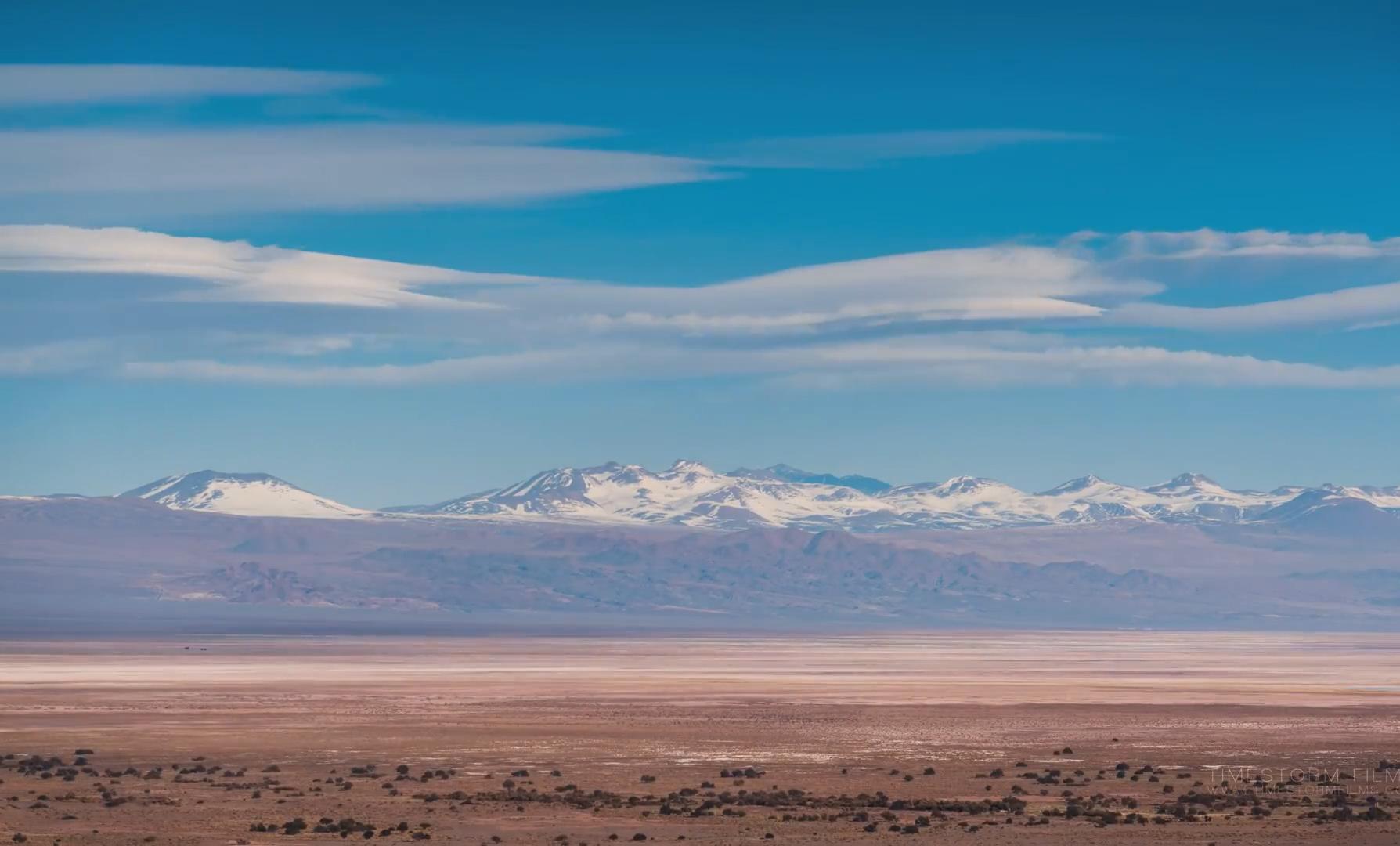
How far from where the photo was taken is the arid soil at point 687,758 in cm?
4753

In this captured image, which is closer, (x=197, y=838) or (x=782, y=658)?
(x=197, y=838)

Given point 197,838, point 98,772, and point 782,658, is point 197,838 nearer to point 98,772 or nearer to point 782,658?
point 98,772

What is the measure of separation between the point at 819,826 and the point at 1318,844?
11.2 m

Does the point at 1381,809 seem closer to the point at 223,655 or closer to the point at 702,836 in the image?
the point at 702,836

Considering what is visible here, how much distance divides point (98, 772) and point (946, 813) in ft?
82.7

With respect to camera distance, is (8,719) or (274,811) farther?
(8,719)

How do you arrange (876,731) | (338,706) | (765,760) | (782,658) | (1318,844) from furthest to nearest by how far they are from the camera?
(782,658)
(338,706)
(876,731)
(765,760)
(1318,844)

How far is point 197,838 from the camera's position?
147ft

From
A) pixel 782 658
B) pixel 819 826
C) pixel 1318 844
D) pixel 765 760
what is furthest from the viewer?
pixel 782 658

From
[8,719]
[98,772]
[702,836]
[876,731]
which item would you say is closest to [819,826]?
[702,836]

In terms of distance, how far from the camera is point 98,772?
59.1 metres

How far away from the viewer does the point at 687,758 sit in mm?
65500

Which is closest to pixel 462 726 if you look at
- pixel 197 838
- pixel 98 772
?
pixel 98 772

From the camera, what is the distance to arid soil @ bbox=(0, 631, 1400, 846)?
4753cm
